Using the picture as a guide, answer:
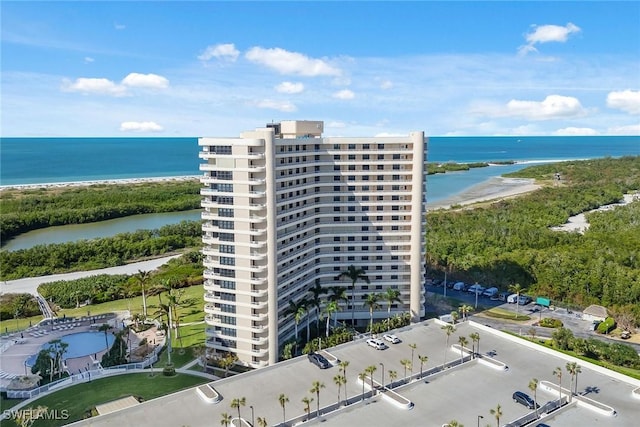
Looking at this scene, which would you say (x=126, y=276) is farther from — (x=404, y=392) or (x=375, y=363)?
(x=404, y=392)

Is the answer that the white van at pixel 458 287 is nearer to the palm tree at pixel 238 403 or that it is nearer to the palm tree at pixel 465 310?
the palm tree at pixel 465 310

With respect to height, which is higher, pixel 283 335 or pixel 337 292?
pixel 337 292

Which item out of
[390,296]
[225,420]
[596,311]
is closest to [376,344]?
[390,296]

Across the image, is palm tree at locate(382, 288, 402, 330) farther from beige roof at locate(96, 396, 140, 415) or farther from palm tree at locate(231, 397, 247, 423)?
beige roof at locate(96, 396, 140, 415)

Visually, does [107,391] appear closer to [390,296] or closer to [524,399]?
[390,296]

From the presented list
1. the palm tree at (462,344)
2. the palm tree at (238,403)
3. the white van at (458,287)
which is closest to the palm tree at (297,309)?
the palm tree at (238,403)

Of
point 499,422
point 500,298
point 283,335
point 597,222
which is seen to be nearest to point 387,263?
point 283,335
